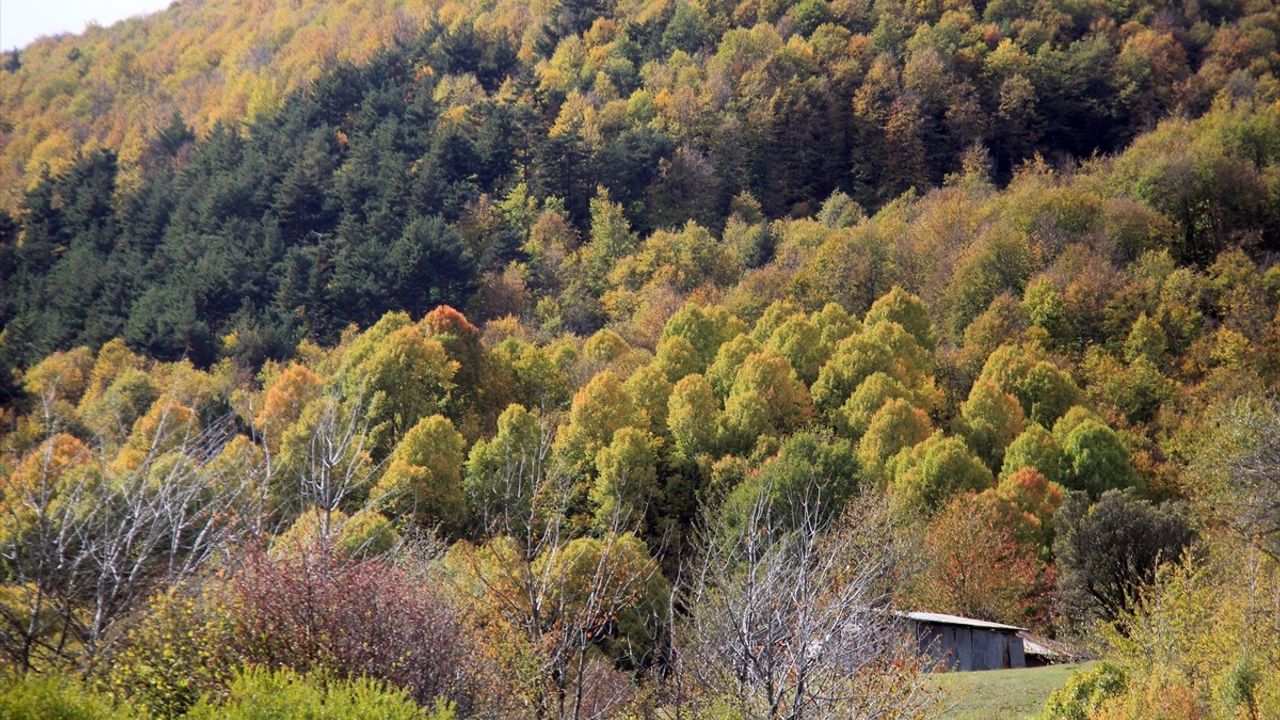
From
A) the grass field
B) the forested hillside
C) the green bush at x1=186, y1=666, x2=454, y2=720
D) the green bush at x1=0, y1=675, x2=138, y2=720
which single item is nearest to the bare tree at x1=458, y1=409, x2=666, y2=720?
the forested hillside

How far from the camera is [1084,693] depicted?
25000mm

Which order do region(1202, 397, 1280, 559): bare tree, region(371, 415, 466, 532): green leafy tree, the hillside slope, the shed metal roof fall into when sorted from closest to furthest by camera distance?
region(1202, 397, 1280, 559): bare tree, the shed metal roof, region(371, 415, 466, 532): green leafy tree, the hillside slope

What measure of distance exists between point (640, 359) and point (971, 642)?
36.0 m

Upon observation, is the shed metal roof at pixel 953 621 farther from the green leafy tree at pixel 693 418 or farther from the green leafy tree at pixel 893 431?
the green leafy tree at pixel 693 418

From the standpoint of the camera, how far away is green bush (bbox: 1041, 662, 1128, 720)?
2453 cm

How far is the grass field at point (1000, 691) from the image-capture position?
27.3m

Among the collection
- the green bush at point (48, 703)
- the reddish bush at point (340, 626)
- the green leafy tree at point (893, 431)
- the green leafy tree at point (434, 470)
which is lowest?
the green leafy tree at point (893, 431)

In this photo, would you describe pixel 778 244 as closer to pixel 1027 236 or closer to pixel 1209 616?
pixel 1027 236

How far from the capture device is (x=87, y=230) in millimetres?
103125

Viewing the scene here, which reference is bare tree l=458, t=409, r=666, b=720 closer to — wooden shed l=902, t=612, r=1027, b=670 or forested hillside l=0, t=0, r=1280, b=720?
forested hillside l=0, t=0, r=1280, b=720

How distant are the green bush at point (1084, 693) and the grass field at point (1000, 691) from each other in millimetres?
1943

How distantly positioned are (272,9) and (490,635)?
148m

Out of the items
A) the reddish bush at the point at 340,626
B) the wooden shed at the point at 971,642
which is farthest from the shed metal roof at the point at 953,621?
the reddish bush at the point at 340,626

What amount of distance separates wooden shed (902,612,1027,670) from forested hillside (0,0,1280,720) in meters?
1.89
